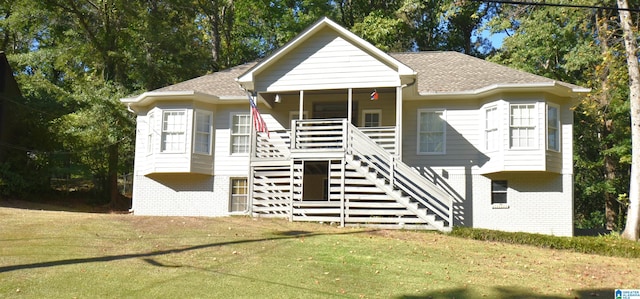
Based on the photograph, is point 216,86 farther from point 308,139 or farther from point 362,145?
point 362,145

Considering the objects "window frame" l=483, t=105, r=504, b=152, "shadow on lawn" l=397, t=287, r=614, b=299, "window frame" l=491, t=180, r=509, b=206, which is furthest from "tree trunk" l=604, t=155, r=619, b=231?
"shadow on lawn" l=397, t=287, r=614, b=299

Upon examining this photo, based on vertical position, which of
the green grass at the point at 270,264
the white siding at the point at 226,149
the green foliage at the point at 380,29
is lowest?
the green grass at the point at 270,264

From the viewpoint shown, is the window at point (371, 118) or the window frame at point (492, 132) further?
the window at point (371, 118)

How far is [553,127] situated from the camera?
20.7 m

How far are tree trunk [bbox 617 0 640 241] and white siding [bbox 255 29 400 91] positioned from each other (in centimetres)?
791

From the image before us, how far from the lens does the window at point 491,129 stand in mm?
20641

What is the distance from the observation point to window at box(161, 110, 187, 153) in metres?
22.4

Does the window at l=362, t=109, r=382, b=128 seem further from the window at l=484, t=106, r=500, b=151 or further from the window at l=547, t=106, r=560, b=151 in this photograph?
the window at l=547, t=106, r=560, b=151

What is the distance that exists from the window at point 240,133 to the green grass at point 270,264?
5898 mm

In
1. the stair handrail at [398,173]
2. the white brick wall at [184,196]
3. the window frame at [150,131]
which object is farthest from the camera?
the window frame at [150,131]

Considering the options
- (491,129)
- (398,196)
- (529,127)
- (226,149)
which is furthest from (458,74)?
(226,149)

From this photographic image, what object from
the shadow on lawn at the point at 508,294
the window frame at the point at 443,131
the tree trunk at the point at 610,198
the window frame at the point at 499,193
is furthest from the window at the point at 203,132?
the tree trunk at the point at 610,198

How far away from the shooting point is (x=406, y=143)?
22.0 m

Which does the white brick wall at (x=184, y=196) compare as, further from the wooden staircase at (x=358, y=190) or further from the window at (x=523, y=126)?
the window at (x=523, y=126)
